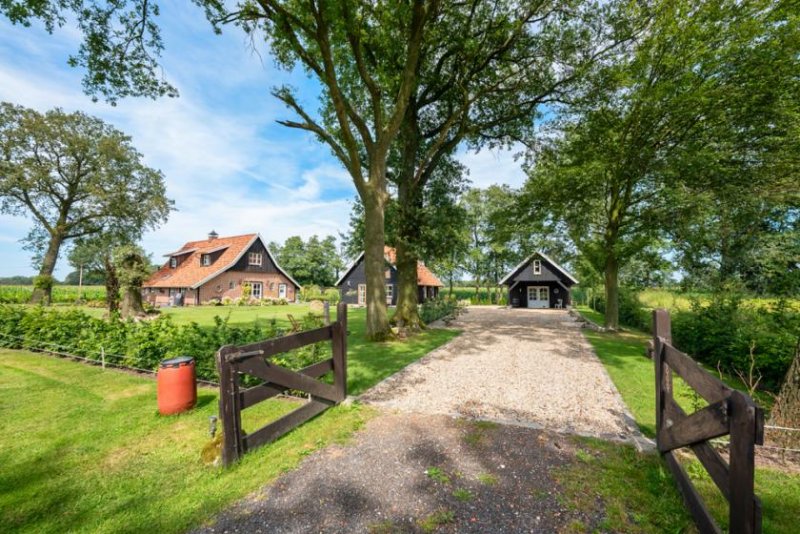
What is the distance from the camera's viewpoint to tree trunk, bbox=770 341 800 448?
3.85m

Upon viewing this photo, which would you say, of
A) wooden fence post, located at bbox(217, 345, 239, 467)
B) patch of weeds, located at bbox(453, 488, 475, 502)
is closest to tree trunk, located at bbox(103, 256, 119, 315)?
wooden fence post, located at bbox(217, 345, 239, 467)

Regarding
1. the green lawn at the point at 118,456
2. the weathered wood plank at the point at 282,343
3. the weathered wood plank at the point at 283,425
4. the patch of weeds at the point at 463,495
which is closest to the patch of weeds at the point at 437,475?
the patch of weeds at the point at 463,495

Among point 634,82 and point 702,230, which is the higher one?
point 634,82

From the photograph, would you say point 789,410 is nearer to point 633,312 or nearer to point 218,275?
point 633,312

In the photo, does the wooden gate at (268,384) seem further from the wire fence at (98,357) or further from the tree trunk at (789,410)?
the tree trunk at (789,410)

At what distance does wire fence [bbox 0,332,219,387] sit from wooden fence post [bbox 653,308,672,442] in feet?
24.1

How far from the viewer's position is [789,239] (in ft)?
43.4

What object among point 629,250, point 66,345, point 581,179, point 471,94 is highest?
point 471,94

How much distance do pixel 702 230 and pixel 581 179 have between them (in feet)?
16.1

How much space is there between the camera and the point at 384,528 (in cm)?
281

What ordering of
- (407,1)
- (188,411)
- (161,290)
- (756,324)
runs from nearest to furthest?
1. (188,411)
2. (756,324)
3. (407,1)
4. (161,290)

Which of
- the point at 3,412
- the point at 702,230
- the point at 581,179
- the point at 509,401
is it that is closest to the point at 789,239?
the point at 702,230

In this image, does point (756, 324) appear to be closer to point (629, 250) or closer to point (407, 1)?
point (629, 250)

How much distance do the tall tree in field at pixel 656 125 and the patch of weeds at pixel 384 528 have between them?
1204cm
